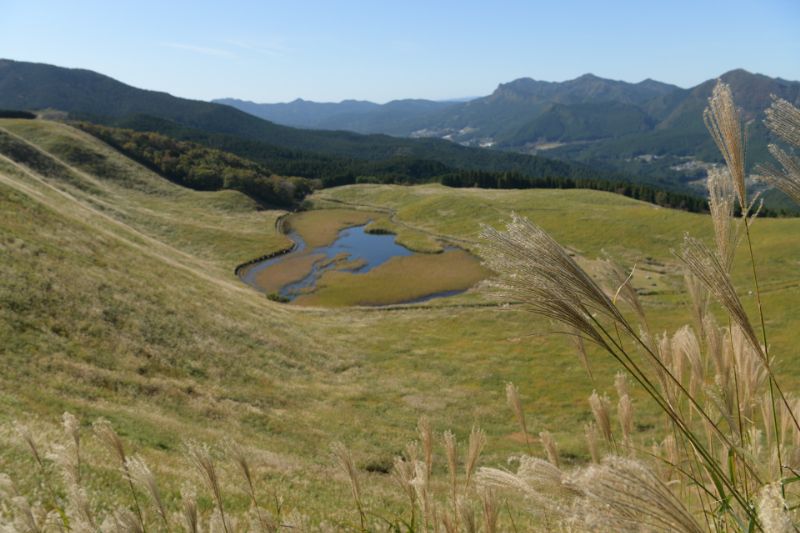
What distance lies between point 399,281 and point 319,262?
16.1 metres

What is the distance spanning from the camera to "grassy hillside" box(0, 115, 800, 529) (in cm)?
987

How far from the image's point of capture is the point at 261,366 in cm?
2239

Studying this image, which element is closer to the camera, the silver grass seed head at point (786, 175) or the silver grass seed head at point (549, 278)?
the silver grass seed head at point (549, 278)

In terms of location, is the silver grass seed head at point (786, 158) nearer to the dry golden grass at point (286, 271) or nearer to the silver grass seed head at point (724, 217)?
the silver grass seed head at point (724, 217)

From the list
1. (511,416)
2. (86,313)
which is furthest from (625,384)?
(86,313)

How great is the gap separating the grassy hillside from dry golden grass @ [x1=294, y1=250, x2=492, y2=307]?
4845 millimetres

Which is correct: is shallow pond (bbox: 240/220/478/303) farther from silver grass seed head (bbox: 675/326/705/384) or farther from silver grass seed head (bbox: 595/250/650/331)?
silver grass seed head (bbox: 595/250/650/331)

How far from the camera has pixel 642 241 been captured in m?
66.3

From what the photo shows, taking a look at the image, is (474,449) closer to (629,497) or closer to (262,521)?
(262,521)

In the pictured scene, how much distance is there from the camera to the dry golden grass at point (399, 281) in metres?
51.2

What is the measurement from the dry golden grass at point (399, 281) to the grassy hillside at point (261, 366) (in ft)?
15.9

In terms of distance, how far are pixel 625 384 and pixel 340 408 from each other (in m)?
16.9

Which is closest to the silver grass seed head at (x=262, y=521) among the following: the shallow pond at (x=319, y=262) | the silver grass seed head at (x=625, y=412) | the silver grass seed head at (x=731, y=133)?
the silver grass seed head at (x=625, y=412)

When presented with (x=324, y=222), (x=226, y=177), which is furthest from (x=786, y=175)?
(x=226, y=177)
